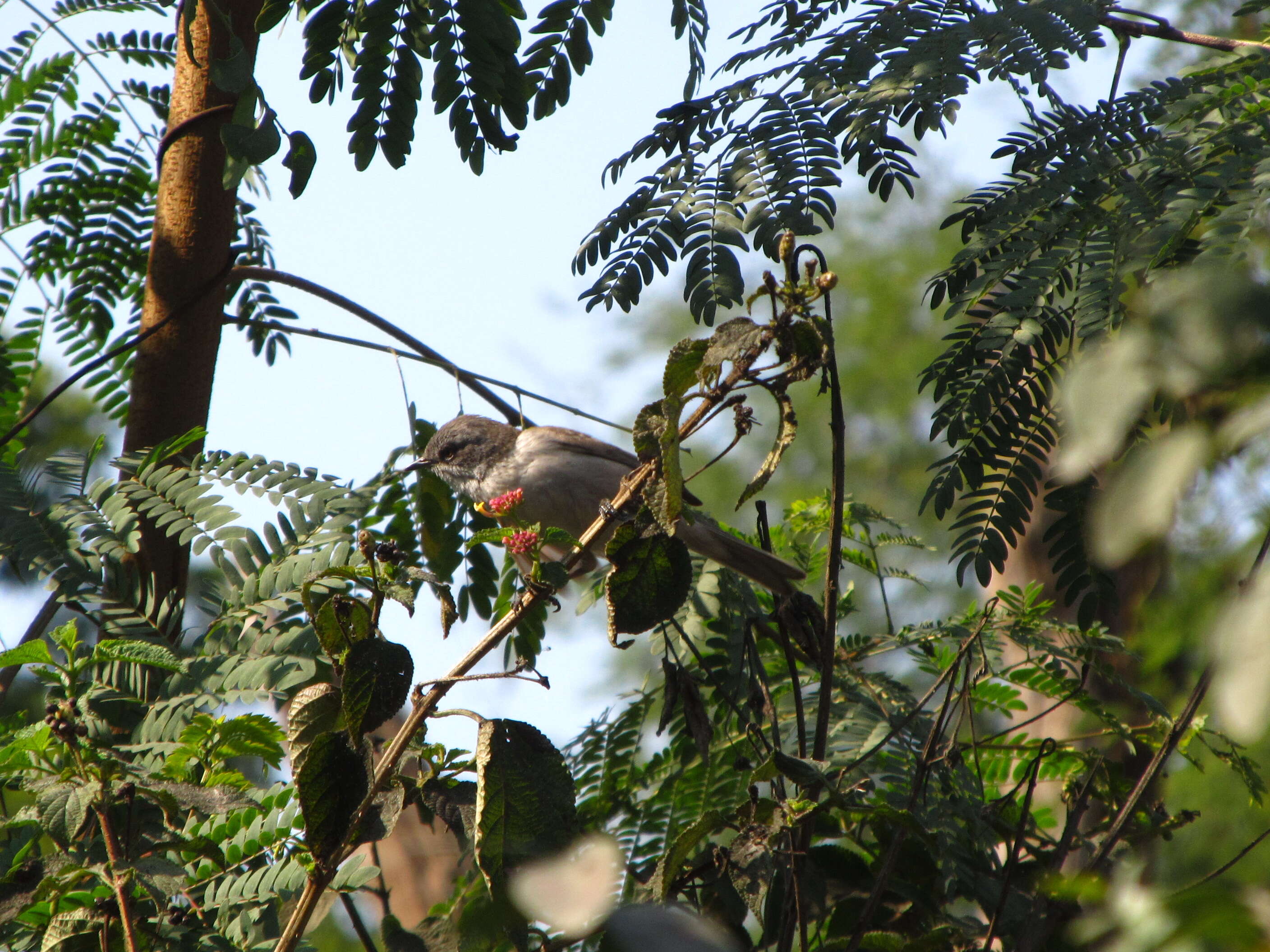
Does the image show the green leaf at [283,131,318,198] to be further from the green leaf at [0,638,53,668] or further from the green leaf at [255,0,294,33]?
the green leaf at [0,638,53,668]

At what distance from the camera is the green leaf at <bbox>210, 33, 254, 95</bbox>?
1.96 metres

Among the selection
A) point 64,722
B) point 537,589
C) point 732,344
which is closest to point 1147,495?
point 732,344

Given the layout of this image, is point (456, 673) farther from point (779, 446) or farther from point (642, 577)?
point (779, 446)

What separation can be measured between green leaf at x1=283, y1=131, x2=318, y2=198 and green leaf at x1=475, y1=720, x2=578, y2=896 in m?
1.28

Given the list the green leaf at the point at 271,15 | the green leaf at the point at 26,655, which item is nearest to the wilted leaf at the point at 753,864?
the green leaf at the point at 26,655

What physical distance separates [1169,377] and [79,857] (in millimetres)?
1820

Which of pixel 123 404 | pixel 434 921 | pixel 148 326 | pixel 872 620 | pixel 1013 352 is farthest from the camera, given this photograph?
pixel 872 620

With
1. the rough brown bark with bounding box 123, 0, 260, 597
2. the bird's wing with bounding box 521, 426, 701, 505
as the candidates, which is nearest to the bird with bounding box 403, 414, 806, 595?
the bird's wing with bounding box 521, 426, 701, 505

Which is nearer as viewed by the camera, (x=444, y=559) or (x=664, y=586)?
(x=664, y=586)

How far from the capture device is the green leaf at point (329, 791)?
141cm

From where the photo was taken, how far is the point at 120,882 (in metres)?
1.40

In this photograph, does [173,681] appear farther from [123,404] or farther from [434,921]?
[123,404]

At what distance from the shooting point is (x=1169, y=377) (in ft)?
A: 1.77

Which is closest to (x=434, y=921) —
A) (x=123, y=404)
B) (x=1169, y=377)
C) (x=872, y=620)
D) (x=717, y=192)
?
(x=717, y=192)
